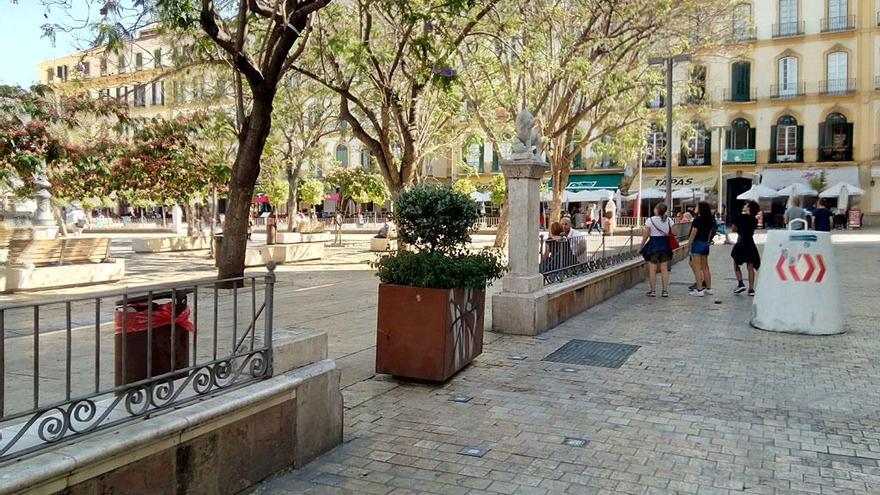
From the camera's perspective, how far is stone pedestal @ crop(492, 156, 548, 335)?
327 inches

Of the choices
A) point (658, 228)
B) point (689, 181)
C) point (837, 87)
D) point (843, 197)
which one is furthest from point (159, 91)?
point (837, 87)

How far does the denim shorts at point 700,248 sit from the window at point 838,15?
36579mm

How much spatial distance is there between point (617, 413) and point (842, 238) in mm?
28812

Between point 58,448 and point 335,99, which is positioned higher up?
point 335,99

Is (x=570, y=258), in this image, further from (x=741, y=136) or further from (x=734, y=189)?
(x=741, y=136)

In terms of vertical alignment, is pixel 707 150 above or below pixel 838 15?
below

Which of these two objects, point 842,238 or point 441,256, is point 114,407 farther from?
point 842,238

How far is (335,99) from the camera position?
83.3 feet

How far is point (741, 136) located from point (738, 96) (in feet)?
8.53

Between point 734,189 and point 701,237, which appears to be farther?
point 734,189

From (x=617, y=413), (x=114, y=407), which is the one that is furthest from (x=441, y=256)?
(x=114, y=407)

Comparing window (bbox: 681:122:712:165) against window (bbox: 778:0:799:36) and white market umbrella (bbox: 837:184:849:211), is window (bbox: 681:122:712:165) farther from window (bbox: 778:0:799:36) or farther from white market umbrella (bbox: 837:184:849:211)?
white market umbrella (bbox: 837:184:849:211)

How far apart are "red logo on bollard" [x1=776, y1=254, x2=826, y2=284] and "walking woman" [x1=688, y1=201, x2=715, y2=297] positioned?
9.57 ft

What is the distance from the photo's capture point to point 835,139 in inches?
1604
